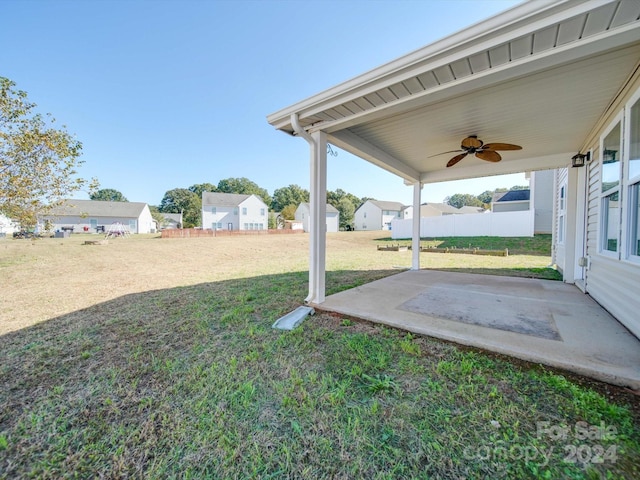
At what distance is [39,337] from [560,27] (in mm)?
5681

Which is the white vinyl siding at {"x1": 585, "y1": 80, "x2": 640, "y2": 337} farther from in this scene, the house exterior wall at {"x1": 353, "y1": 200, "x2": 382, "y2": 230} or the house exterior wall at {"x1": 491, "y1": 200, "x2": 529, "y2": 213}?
the house exterior wall at {"x1": 353, "y1": 200, "x2": 382, "y2": 230}

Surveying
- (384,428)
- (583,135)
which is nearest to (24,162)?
(384,428)

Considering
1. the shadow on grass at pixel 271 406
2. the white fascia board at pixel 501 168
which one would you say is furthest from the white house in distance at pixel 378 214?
the shadow on grass at pixel 271 406

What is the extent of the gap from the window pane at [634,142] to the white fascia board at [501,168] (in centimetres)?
313

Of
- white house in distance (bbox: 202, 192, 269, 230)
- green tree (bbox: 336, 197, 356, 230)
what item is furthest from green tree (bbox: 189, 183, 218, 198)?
green tree (bbox: 336, 197, 356, 230)

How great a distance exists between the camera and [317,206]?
143 inches

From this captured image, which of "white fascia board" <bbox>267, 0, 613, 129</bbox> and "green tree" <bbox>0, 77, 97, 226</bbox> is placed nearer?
"white fascia board" <bbox>267, 0, 613, 129</bbox>

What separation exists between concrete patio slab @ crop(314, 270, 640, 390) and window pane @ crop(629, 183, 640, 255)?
87cm

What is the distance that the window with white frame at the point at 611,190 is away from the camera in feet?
9.74

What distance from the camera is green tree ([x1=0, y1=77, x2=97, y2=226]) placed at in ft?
20.2

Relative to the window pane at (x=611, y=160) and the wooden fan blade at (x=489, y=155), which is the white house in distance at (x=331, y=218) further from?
the window pane at (x=611, y=160)

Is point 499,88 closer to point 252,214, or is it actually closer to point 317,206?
point 317,206

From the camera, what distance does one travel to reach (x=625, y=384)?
1.83 metres

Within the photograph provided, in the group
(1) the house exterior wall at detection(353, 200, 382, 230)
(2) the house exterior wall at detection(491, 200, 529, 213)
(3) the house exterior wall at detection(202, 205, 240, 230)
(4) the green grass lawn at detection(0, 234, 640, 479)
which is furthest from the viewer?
(1) the house exterior wall at detection(353, 200, 382, 230)
